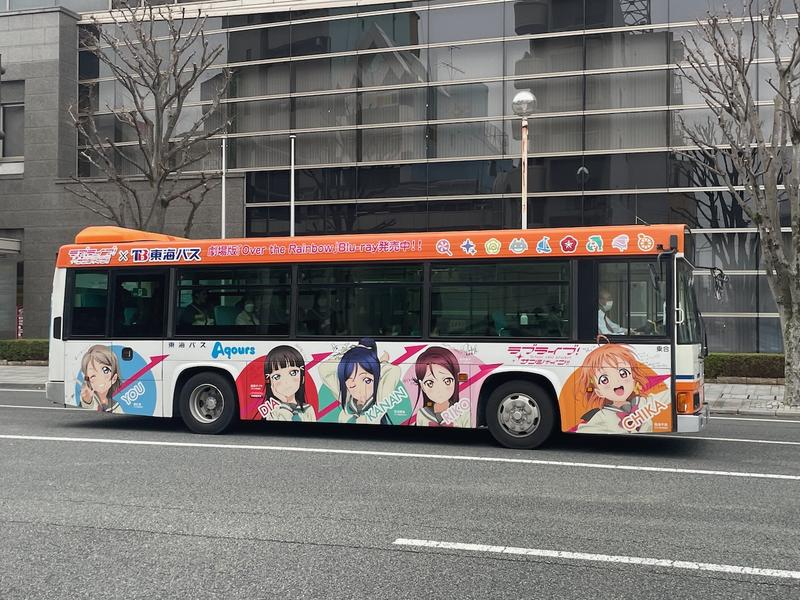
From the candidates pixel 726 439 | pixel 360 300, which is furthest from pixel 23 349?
pixel 726 439

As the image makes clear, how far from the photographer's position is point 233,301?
38.7 feet

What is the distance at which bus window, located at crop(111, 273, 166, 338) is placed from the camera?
39.8 feet

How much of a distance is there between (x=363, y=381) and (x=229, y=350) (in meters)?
2.05

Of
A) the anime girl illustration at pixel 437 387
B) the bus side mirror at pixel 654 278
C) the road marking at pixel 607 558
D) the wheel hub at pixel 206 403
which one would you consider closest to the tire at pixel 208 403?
the wheel hub at pixel 206 403

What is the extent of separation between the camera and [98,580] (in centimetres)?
Result: 511

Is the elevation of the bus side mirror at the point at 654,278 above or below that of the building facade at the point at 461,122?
below

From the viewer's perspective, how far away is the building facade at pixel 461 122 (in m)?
23.5

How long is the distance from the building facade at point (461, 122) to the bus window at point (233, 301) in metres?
12.8

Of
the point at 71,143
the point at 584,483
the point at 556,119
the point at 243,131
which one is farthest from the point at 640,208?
the point at 71,143

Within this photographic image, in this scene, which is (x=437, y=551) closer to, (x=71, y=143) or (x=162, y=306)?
(x=162, y=306)

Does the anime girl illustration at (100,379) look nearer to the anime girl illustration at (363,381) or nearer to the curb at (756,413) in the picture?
the anime girl illustration at (363,381)

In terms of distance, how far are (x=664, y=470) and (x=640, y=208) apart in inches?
625

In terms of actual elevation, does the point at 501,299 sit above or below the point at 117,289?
below

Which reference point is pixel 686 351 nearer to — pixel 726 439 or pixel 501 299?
pixel 501 299
